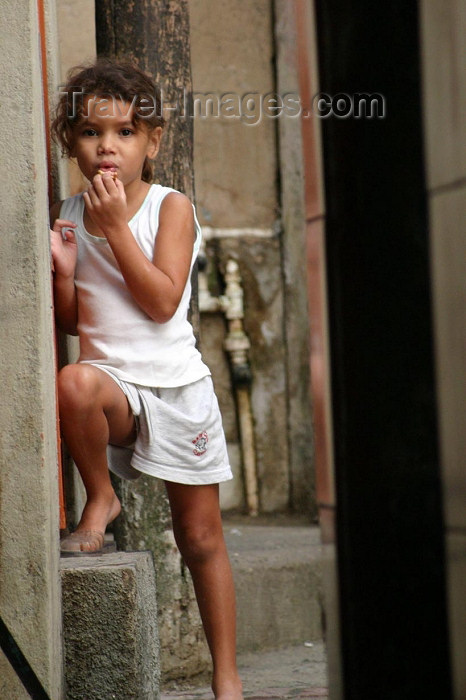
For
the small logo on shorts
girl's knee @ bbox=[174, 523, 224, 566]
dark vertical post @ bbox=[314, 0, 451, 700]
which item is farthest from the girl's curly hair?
dark vertical post @ bbox=[314, 0, 451, 700]

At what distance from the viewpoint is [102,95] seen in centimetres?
288

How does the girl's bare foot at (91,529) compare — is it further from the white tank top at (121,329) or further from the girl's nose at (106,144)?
the girl's nose at (106,144)

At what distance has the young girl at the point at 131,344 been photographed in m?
2.64

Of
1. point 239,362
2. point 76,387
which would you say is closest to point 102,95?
point 76,387

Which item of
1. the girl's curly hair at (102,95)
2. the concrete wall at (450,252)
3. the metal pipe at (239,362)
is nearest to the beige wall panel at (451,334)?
the concrete wall at (450,252)

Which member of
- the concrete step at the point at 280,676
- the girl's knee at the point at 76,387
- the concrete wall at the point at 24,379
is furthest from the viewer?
the concrete step at the point at 280,676

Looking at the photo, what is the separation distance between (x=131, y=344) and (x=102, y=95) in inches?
27.6

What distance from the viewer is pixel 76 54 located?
5328mm

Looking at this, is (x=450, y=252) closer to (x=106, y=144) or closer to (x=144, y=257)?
(x=144, y=257)

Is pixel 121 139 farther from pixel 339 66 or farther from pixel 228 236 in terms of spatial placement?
pixel 228 236

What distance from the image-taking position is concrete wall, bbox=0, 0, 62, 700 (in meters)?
2.19

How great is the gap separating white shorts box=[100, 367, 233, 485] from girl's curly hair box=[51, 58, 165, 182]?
0.70m

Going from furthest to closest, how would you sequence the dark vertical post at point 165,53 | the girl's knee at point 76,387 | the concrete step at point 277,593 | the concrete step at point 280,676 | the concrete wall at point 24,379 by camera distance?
the concrete step at point 277,593 → the dark vertical post at point 165,53 → the concrete step at point 280,676 → the girl's knee at point 76,387 → the concrete wall at point 24,379

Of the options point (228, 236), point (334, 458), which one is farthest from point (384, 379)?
point (228, 236)
